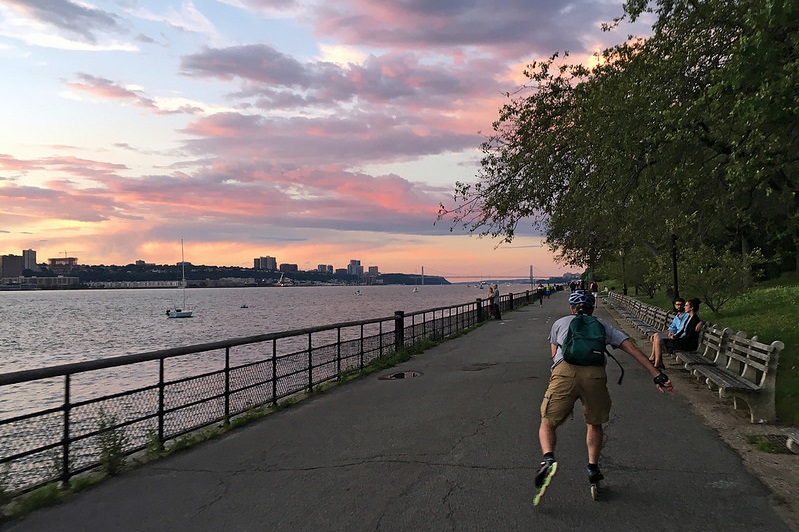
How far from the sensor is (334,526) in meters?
4.65

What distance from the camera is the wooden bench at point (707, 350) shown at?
10.9m

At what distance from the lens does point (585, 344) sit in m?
5.25

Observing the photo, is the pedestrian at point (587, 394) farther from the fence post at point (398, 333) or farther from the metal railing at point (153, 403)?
the fence post at point (398, 333)

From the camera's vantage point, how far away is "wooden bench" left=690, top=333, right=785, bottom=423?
7961 mm

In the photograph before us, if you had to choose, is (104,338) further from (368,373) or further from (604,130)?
(604,130)

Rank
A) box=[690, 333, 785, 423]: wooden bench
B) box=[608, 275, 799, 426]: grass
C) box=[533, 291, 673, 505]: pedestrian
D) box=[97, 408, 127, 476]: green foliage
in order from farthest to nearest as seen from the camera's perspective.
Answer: box=[608, 275, 799, 426]: grass → box=[690, 333, 785, 423]: wooden bench → box=[97, 408, 127, 476]: green foliage → box=[533, 291, 673, 505]: pedestrian

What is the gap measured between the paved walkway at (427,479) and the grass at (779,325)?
1.44 meters

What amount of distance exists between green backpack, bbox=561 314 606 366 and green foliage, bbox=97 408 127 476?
4633mm

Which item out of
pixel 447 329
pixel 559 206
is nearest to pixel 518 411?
pixel 559 206

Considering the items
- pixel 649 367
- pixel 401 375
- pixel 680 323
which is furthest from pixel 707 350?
pixel 649 367

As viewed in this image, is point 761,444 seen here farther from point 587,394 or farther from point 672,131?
point 672,131

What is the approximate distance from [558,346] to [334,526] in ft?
7.99

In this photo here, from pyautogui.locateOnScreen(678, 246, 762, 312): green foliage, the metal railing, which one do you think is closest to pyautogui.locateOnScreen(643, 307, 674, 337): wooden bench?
pyautogui.locateOnScreen(678, 246, 762, 312): green foliage

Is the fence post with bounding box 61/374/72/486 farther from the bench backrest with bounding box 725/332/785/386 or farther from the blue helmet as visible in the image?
the bench backrest with bounding box 725/332/785/386
